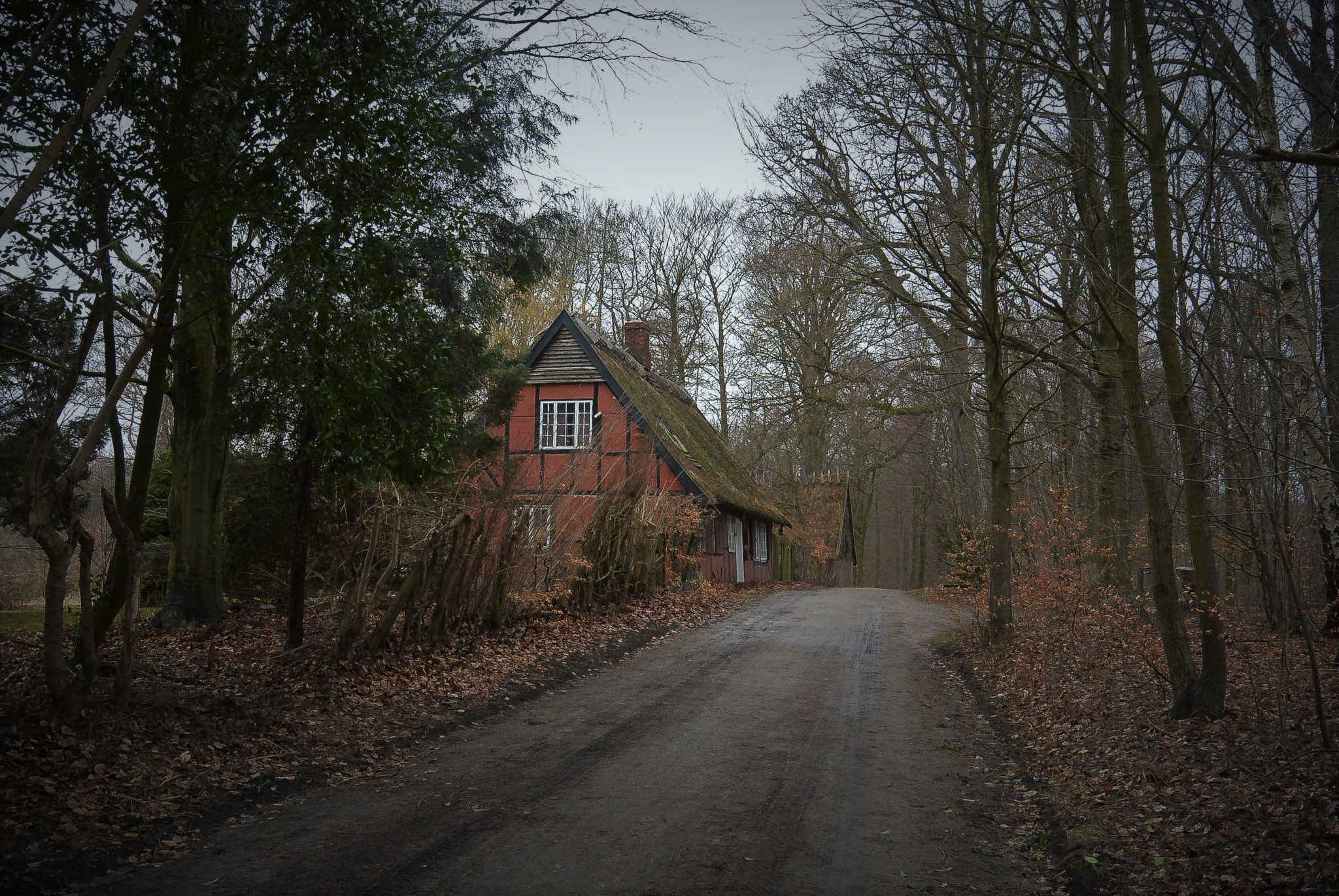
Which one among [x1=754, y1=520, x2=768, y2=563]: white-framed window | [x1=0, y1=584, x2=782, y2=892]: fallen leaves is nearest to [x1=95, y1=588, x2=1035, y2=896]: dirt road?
[x1=0, y1=584, x2=782, y2=892]: fallen leaves

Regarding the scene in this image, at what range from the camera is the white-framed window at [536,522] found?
12.4 metres

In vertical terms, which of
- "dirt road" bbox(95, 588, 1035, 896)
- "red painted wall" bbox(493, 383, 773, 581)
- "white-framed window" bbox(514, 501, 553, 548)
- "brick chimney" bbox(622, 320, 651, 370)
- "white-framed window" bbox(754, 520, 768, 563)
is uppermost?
"brick chimney" bbox(622, 320, 651, 370)

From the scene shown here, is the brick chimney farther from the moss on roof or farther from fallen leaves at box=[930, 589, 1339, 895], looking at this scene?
fallen leaves at box=[930, 589, 1339, 895]

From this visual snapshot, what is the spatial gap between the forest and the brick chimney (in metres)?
13.6

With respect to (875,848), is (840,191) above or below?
above

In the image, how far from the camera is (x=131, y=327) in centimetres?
914

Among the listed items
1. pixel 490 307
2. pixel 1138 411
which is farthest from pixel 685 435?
pixel 1138 411

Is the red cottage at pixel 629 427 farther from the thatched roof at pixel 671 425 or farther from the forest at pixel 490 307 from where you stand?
the forest at pixel 490 307

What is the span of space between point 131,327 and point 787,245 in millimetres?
10787

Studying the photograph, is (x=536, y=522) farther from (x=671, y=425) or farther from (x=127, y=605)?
(x=671, y=425)

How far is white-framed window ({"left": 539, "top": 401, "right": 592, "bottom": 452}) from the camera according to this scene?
23844 mm

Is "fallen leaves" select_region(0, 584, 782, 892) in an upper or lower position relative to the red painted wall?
lower

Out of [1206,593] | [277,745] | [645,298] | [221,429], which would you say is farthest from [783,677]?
[645,298]

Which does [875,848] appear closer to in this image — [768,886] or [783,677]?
[768,886]
